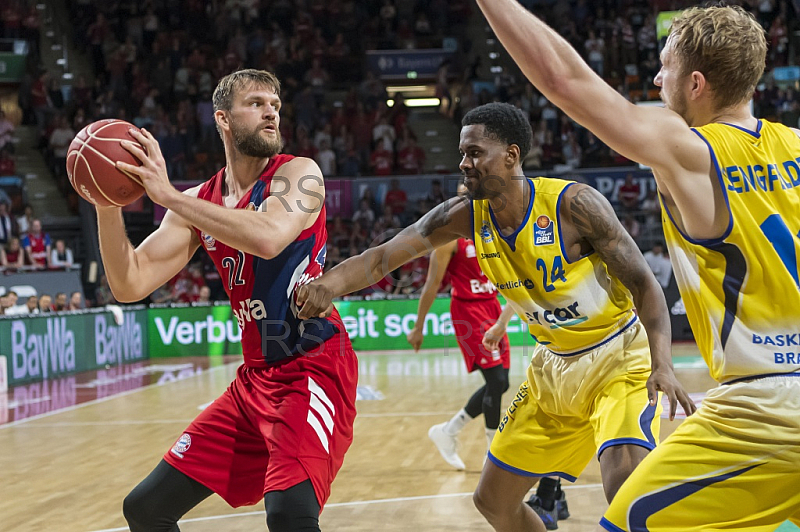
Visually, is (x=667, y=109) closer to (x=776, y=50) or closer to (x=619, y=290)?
(x=619, y=290)

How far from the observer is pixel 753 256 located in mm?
2129

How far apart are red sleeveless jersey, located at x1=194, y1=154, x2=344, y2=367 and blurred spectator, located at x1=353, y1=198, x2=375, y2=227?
1362cm

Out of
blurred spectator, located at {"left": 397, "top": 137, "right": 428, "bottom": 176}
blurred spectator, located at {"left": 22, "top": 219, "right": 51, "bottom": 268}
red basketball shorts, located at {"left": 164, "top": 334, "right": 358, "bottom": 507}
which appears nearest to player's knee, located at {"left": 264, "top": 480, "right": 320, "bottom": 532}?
red basketball shorts, located at {"left": 164, "top": 334, "right": 358, "bottom": 507}

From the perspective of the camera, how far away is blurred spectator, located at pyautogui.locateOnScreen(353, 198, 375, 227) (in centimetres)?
1716

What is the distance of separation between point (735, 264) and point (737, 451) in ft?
1.51

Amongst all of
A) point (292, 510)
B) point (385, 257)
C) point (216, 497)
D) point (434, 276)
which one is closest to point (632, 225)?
point (434, 276)

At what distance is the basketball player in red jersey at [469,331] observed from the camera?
22.2 ft

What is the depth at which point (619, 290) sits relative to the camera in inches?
144

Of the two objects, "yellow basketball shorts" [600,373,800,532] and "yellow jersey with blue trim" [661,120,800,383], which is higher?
"yellow jersey with blue trim" [661,120,800,383]

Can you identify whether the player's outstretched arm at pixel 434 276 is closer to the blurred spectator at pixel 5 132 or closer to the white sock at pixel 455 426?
the white sock at pixel 455 426

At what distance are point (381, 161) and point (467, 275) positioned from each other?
1194 centimetres

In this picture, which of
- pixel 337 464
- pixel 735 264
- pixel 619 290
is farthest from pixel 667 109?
pixel 337 464

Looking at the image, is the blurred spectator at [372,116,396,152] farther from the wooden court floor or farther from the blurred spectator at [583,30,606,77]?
the wooden court floor

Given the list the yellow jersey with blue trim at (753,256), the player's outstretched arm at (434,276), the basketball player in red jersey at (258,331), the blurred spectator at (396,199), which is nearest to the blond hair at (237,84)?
the basketball player in red jersey at (258,331)
